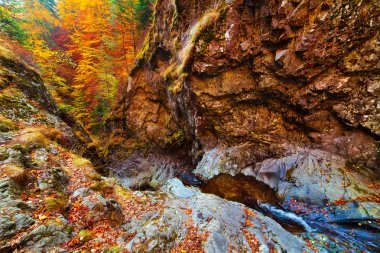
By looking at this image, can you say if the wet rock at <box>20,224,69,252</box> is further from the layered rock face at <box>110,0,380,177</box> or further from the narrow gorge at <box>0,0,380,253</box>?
the layered rock face at <box>110,0,380,177</box>

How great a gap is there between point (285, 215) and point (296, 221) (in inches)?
17.7

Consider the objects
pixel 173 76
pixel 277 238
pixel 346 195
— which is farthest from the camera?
pixel 173 76

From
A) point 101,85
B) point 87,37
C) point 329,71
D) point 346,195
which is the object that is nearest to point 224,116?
point 329,71

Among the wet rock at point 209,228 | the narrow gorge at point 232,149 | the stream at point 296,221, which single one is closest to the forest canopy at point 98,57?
the narrow gorge at point 232,149

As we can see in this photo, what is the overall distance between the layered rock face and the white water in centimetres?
261

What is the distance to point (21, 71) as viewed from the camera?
916 cm

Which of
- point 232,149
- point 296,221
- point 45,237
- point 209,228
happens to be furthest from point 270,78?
point 45,237

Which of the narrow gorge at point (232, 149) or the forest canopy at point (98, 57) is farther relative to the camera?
the forest canopy at point (98, 57)

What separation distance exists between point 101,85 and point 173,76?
994cm

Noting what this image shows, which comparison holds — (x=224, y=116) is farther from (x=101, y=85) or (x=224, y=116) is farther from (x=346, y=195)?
(x=101, y=85)

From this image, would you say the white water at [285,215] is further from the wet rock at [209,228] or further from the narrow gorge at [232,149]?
the wet rock at [209,228]

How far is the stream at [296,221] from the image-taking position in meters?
5.68

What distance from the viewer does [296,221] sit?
703cm

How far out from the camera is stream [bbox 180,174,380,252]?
5.68m
